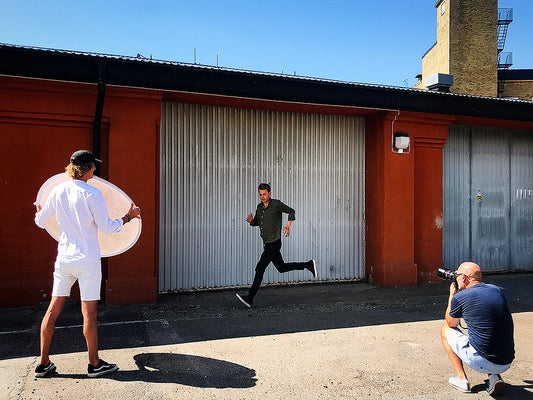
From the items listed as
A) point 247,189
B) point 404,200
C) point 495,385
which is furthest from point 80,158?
point 404,200

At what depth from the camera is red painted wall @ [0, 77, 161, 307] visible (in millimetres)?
6152

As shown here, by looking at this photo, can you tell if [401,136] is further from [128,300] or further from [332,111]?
[128,300]

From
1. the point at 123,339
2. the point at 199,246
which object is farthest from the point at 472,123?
the point at 123,339

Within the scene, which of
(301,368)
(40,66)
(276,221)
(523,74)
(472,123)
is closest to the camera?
(301,368)

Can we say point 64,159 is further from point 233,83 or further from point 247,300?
point 247,300

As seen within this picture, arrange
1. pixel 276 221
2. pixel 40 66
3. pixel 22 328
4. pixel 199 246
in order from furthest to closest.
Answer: pixel 199 246 → pixel 276 221 → pixel 40 66 → pixel 22 328

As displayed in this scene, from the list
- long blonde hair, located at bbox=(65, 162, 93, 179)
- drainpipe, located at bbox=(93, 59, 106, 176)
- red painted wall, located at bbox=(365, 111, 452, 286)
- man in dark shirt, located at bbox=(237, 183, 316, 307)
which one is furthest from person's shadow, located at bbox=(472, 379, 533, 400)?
drainpipe, located at bbox=(93, 59, 106, 176)

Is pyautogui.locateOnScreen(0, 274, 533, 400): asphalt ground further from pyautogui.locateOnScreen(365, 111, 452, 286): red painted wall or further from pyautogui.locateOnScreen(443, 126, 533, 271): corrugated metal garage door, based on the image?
pyautogui.locateOnScreen(443, 126, 533, 271): corrugated metal garage door

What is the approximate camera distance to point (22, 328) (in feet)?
17.3

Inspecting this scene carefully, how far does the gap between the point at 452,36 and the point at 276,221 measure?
23779mm

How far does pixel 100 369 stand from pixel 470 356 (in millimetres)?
3240

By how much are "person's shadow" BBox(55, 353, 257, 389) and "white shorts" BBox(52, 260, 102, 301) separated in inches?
30.0

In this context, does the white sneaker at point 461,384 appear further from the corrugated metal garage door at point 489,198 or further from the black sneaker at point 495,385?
the corrugated metal garage door at point 489,198

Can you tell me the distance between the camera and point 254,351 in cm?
471
